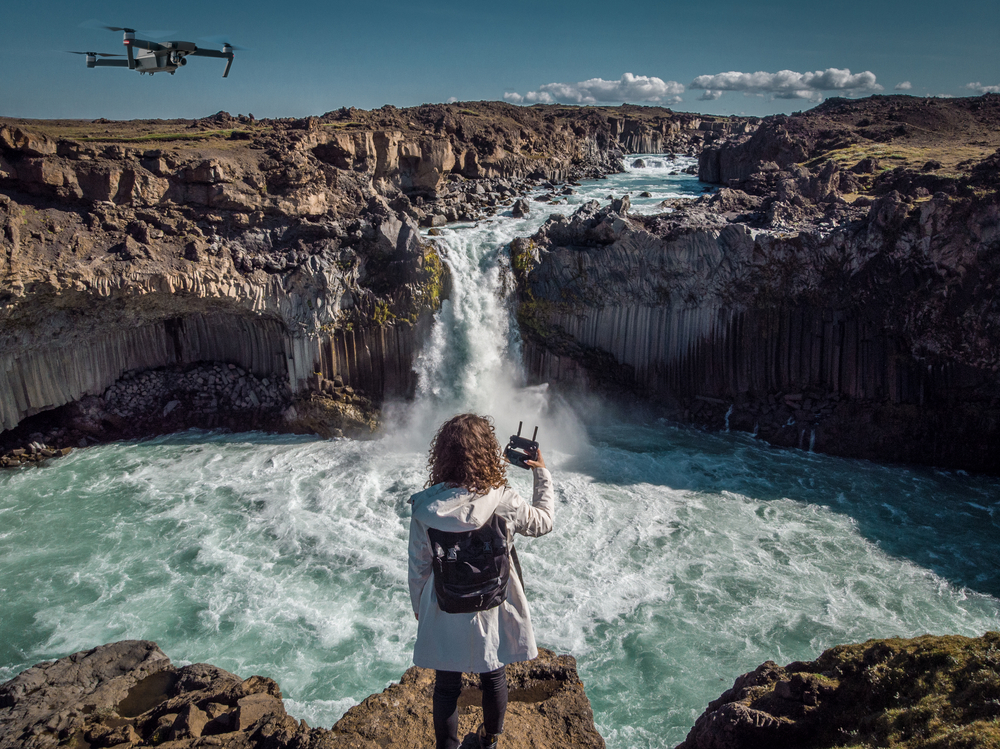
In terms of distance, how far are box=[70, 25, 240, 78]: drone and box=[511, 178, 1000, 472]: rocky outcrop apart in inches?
434

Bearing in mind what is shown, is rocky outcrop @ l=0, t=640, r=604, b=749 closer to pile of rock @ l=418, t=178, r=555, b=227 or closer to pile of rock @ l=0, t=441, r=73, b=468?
pile of rock @ l=0, t=441, r=73, b=468

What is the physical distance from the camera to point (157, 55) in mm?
14195

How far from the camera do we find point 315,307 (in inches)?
792

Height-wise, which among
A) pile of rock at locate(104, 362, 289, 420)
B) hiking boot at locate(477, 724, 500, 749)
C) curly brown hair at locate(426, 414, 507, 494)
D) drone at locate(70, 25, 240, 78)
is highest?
drone at locate(70, 25, 240, 78)

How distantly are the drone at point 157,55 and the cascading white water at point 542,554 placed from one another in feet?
32.5

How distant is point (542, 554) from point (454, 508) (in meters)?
9.58

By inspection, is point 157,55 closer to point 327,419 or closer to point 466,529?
point 327,419

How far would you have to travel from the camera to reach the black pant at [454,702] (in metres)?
5.06

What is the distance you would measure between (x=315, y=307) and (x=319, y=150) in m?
7.27

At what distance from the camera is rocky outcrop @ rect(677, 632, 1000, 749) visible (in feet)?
16.4

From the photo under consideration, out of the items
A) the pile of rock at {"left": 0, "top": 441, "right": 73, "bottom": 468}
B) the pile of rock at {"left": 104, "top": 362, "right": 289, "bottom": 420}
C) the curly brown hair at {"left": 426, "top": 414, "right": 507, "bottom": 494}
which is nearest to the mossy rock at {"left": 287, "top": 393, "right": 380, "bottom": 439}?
the pile of rock at {"left": 104, "top": 362, "right": 289, "bottom": 420}

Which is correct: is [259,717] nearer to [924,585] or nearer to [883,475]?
[924,585]

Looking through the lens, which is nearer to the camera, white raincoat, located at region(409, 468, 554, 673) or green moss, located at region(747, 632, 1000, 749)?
white raincoat, located at region(409, 468, 554, 673)

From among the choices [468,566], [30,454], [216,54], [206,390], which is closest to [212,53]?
[216,54]
